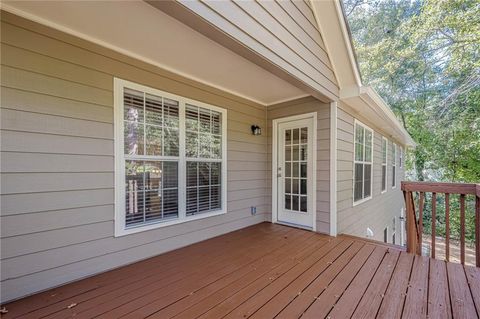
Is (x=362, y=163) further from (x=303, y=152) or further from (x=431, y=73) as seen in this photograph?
(x=431, y=73)

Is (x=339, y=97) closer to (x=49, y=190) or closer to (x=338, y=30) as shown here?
(x=338, y=30)

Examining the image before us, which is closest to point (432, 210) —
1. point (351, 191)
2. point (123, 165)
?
point (351, 191)

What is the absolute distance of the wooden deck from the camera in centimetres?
181

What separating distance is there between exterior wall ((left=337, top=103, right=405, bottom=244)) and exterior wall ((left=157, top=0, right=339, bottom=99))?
2.63ft

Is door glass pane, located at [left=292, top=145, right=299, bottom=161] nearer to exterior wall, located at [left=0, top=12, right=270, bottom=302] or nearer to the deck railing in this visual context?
the deck railing

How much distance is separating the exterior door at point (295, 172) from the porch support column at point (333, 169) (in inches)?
12.8

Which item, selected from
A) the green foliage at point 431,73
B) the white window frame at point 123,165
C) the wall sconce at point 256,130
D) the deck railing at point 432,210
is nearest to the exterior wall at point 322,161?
the wall sconce at point 256,130

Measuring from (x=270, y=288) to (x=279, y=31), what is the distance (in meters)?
2.65

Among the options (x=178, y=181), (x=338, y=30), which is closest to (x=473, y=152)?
(x=338, y=30)

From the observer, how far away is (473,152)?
30.8 feet

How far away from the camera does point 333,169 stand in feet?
12.2

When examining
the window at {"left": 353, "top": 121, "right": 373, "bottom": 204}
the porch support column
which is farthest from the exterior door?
the window at {"left": 353, "top": 121, "right": 373, "bottom": 204}

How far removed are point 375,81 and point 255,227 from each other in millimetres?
10422

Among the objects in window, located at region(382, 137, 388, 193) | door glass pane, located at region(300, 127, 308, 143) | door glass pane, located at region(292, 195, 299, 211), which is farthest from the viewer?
window, located at region(382, 137, 388, 193)
